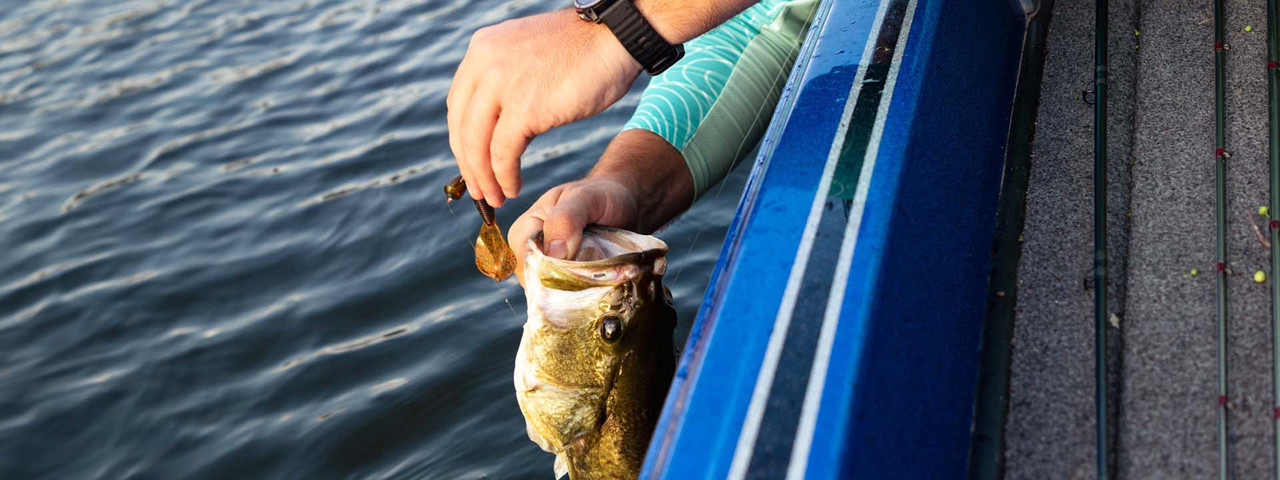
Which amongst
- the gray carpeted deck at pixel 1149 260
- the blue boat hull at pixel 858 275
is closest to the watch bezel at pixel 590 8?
the blue boat hull at pixel 858 275

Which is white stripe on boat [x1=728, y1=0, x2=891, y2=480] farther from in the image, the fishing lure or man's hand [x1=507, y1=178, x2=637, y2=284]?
the fishing lure

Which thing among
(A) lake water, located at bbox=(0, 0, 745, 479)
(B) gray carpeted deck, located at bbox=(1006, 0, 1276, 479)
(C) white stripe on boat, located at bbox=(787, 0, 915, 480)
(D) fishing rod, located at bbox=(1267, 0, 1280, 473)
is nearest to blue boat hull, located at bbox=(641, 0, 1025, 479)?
(C) white stripe on boat, located at bbox=(787, 0, 915, 480)

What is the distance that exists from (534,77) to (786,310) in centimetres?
54

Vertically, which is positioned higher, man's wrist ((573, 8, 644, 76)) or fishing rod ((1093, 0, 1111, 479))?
man's wrist ((573, 8, 644, 76))

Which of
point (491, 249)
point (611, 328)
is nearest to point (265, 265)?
point (491, 249)

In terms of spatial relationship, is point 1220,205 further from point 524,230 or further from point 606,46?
point 524,230

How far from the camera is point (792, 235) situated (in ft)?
5.64

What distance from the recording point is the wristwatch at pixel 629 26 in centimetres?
171

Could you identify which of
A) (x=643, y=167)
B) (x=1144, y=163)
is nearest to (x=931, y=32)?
(x=1144, y=163)

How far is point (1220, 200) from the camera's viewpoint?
6.28 feet

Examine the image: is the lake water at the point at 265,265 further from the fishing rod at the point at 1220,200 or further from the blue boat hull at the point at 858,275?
the fishing rod at the point at 1220,200

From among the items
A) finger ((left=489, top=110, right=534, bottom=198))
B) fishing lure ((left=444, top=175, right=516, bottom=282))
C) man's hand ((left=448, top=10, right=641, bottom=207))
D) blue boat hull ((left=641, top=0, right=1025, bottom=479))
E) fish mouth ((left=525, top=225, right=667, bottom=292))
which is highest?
man's hand ((left=448, top=10, right=641, bottom=207))

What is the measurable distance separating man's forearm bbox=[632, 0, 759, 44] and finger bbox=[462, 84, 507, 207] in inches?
11.9

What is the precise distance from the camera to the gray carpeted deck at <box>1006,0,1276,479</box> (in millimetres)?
1605
